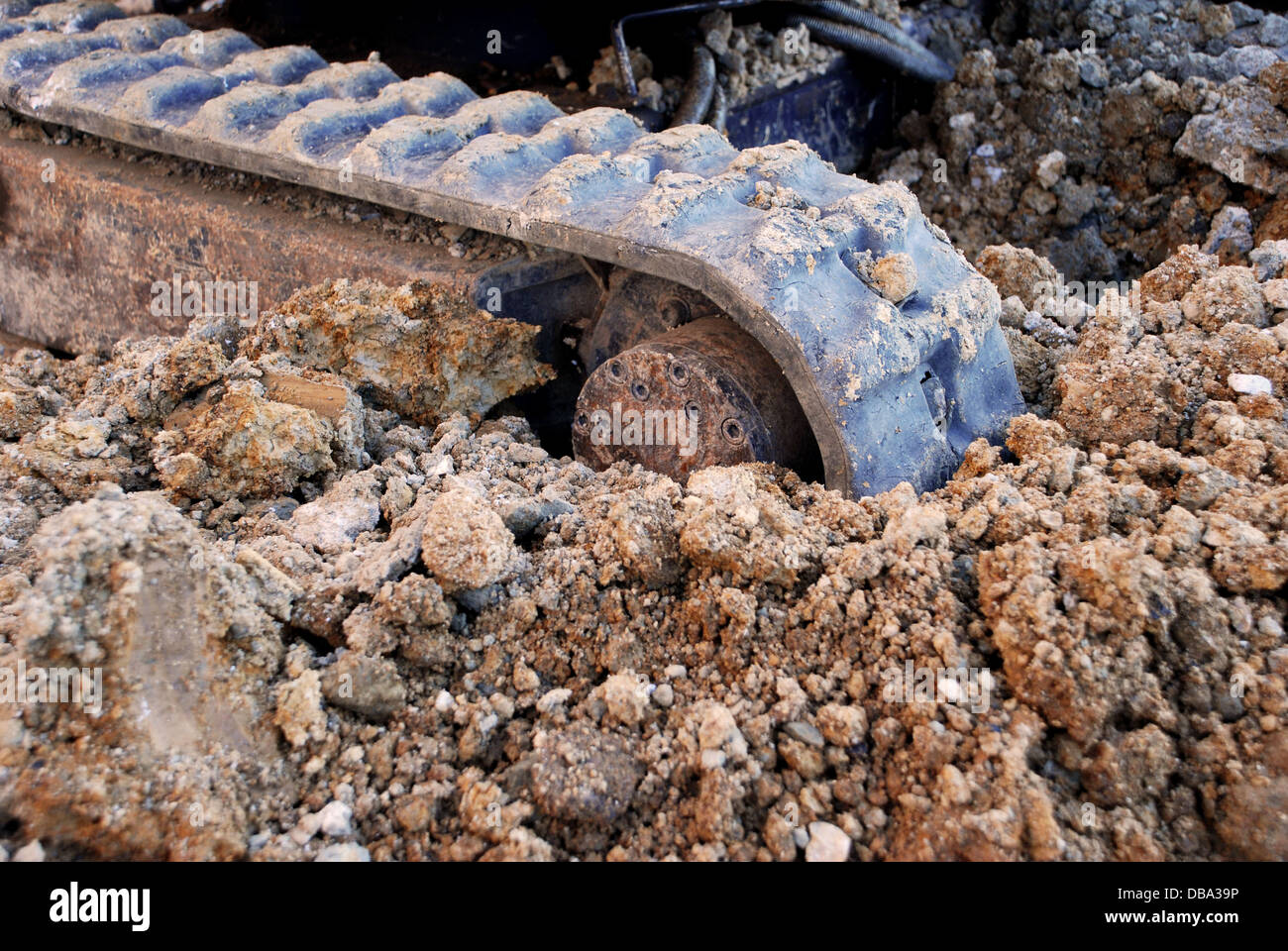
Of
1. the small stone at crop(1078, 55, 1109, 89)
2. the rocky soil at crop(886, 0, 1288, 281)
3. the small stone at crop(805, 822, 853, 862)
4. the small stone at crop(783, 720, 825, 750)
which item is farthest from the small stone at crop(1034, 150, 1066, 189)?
the small stone at crop(805, 822, 853, 862)

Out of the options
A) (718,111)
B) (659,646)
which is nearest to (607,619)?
(659,646)

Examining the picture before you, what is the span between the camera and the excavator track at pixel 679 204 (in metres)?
1.99

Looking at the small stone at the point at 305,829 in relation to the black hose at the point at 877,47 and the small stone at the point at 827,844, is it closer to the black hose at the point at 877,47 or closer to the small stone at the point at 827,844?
the small stone at the point at 827,844

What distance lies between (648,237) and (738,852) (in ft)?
3.98

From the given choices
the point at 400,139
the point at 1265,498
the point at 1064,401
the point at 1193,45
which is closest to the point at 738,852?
the point at 1265,498

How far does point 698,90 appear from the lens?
13.4 ft

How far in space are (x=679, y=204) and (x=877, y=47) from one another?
9.92 feet

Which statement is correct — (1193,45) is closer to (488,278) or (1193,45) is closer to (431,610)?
(488,278)

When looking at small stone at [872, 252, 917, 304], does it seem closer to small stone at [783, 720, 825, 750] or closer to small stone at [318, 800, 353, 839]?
small stone at [783, 720, 825, 750]

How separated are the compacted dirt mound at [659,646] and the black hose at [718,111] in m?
2.34

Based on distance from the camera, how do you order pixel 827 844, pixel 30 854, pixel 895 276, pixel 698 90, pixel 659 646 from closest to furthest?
1. pixel 30 854
2. pixel 827 844
3. pixel 659 646
4. pixel 895 276
5. pixel 698 90

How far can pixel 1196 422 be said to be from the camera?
7.01 ft

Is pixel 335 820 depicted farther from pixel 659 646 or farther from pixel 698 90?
pixel 698 90

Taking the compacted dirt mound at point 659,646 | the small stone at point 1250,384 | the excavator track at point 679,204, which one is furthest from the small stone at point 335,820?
the small stone at point 1250,384
